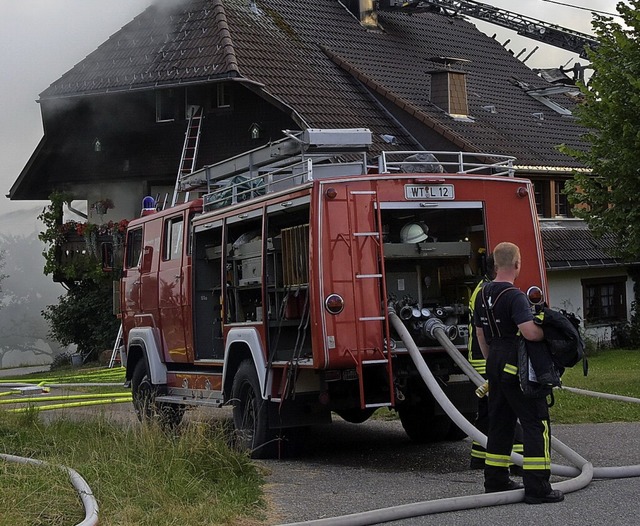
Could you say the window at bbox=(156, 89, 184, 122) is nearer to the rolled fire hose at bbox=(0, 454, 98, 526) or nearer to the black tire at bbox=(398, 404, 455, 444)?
the black tire at bbox=(398, 404, 455, 444)

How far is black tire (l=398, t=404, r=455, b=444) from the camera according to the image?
11758mm

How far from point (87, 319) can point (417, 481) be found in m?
22.9

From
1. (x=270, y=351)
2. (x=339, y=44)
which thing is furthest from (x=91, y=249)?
(x=270, y=351)

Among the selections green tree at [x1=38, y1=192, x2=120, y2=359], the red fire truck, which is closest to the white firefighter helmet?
the red fire truck

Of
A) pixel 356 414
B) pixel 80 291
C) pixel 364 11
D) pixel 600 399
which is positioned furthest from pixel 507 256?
pixel 364 11

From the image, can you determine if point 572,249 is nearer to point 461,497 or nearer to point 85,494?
point 461,497

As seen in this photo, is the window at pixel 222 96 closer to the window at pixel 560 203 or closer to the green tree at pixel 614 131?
the window at pixel 560 203

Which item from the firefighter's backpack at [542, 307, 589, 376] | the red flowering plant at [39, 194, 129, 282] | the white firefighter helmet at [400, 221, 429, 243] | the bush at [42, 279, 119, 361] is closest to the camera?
the firefighter's backpack at [542, 307, 589, 376]

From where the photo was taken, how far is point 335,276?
9.82 meters

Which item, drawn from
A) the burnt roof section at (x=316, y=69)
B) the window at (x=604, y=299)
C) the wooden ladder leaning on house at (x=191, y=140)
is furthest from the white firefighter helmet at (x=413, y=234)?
the window at (x=604, y=299)

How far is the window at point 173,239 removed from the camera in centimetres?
1320

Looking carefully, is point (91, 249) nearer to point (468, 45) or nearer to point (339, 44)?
point (339, 44)

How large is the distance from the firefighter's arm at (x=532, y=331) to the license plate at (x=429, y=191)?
8.66 feet

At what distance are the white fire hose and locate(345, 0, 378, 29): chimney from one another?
2627cm
